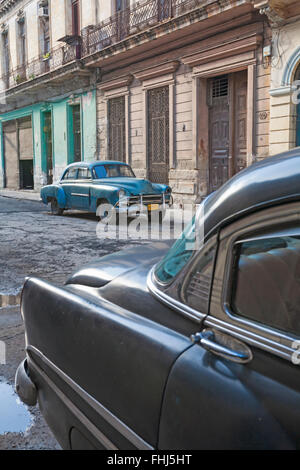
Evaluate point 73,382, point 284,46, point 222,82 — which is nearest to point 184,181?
point 222,82

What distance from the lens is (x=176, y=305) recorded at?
159cm

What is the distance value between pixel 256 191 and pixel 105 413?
0.90 m

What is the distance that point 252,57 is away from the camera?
12.2 meters

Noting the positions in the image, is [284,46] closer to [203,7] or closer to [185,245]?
[203,7]

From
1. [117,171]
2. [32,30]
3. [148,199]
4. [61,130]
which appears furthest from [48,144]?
[148,199]

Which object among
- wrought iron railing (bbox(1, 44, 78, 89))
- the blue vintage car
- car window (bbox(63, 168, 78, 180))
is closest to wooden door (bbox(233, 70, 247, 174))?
the blue vintage car

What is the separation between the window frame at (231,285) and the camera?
1.24m

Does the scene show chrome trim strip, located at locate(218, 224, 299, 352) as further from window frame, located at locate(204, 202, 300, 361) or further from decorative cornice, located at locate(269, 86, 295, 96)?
decorative cornice, located at locate(269, 86, 295, 96)

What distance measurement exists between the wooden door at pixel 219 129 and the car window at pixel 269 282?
12.7 metres

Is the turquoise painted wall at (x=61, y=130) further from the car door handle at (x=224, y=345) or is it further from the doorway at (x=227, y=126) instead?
the car door handle at (x=224, y=345)

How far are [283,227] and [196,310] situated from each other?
1.33 feet

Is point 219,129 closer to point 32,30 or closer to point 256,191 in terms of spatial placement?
point 256,191

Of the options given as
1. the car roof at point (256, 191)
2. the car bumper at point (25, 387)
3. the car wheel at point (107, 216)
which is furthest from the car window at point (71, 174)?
the car roof at point (256, 191)

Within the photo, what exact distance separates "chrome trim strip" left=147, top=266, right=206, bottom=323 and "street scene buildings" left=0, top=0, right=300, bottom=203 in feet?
34.5
